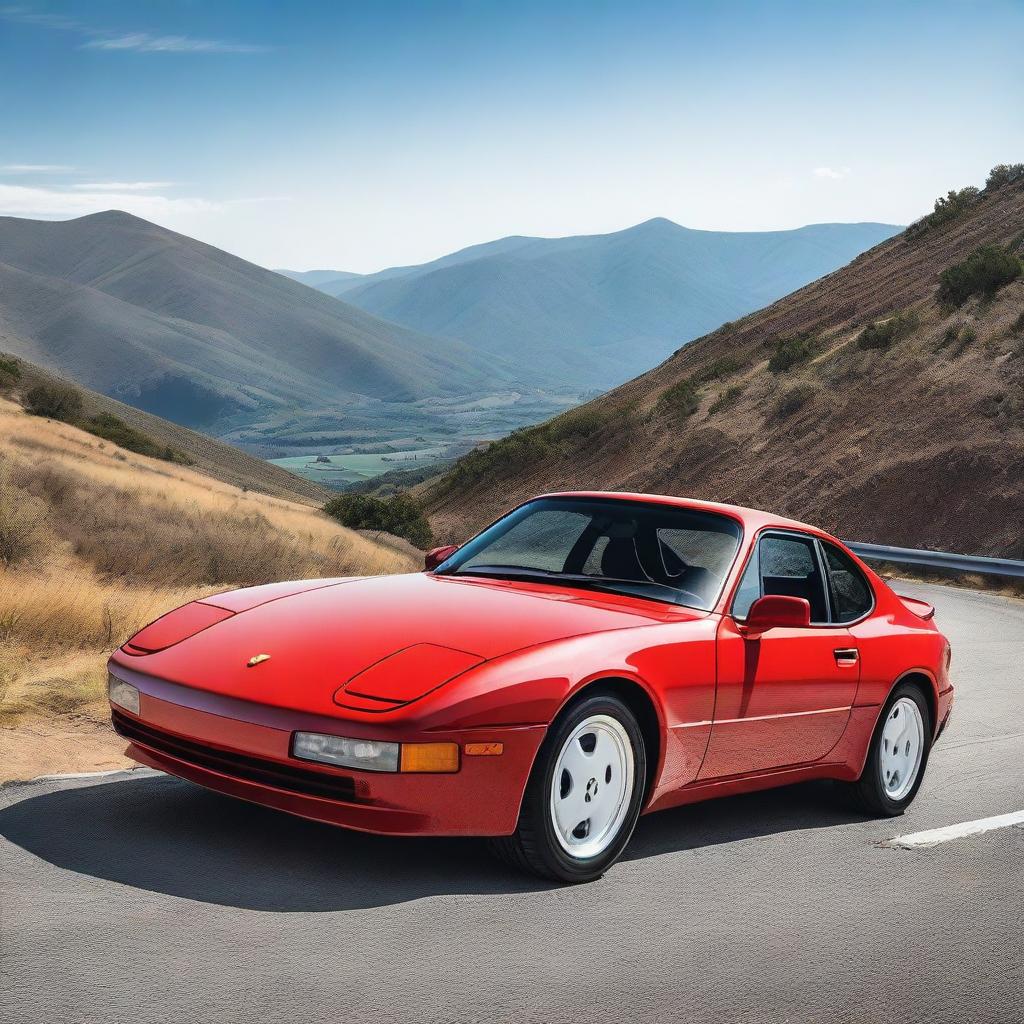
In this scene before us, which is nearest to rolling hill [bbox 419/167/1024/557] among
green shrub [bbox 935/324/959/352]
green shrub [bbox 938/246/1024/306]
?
green shrub [bbox 935/324/959/352]

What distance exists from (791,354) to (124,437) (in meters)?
25.2

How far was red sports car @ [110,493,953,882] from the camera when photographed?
15.5 ft

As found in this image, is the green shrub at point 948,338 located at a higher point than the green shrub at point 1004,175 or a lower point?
lower

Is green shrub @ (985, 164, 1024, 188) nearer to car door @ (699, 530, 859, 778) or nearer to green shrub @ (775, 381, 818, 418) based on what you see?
green shrub @ (775, 381, 818, 418)

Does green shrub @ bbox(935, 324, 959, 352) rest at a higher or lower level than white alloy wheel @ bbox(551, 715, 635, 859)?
higher

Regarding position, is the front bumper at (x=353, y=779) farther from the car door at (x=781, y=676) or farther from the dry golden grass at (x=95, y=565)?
the dry golden grass at (x=95, y=565)

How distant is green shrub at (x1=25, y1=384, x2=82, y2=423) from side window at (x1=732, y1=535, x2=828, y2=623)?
4790 cm

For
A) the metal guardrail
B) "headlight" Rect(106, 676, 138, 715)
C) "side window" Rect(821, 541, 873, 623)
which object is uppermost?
"side window" Rect(821, 541, 873, 623)

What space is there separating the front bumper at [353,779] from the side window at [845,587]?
7.57 feet

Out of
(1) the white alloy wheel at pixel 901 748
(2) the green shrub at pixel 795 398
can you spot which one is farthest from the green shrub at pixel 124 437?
(1) the white alloy wheel at pixel 901 748

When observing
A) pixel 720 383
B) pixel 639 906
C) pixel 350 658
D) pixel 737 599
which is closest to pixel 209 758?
pixel 350 658

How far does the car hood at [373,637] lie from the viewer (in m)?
4.84

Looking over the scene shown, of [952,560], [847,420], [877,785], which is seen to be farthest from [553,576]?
[847,420]

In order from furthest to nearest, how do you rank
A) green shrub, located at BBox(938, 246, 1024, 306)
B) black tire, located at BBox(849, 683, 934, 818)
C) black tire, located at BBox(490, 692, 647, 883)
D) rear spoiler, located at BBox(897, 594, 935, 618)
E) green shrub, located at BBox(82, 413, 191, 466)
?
1. green shrub, located at BBox(82, 413, 191, 466)
2. green shrub, located at BBox(938, 246, 1024, 306)
3. rear spoiler, located at BBox(897, 594, 935, 618)
4. black tire, located at BBox(849, 683, 934, 818)
5. black tire, located at BBox(490, 692, 647, 883)
